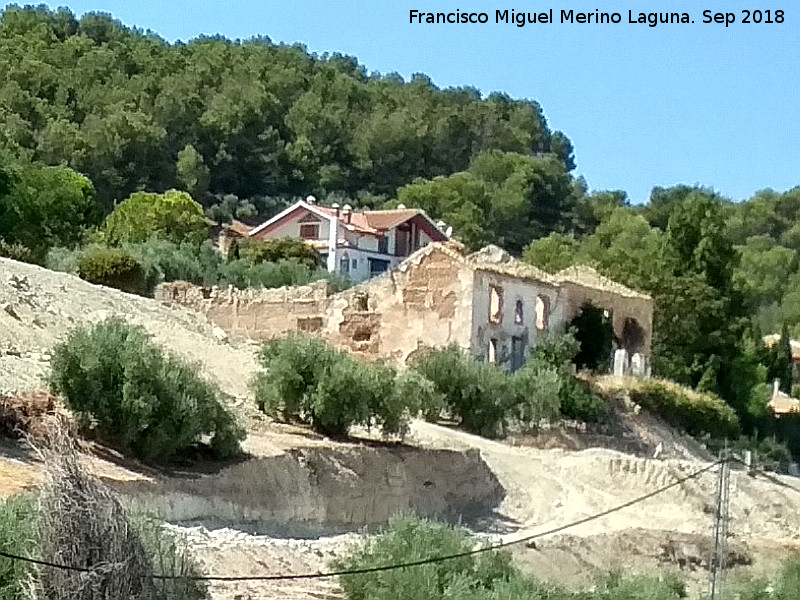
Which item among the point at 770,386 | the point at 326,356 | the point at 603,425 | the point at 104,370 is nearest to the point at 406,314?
the point at 603,425

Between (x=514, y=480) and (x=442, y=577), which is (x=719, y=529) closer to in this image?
(x=442, y=577)

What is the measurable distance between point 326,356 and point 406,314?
539 inches

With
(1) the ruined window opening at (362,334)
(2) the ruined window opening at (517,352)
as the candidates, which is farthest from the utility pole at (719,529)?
(1) the ruined window opening at (362,334)

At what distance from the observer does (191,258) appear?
60.3 m

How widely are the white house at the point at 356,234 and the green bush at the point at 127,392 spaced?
157 ft

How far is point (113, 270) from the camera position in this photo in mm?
46375

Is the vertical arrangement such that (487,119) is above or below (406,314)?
above

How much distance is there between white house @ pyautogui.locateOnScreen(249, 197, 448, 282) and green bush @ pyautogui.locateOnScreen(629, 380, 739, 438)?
26769 mm

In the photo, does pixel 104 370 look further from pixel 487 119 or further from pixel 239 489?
pixel 487 119

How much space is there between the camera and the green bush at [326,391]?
106 ft

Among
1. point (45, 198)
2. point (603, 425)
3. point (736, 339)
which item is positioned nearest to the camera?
point (603, 425)

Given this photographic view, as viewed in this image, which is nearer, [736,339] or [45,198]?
[736,339]

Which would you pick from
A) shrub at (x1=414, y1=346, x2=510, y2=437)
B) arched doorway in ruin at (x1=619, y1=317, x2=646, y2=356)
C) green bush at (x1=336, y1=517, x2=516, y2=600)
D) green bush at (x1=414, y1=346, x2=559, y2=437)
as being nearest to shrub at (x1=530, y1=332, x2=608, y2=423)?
green bush at (x1=414, y1=346, x2=559, y2=437)

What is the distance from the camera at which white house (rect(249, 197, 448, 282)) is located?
75.9 m
